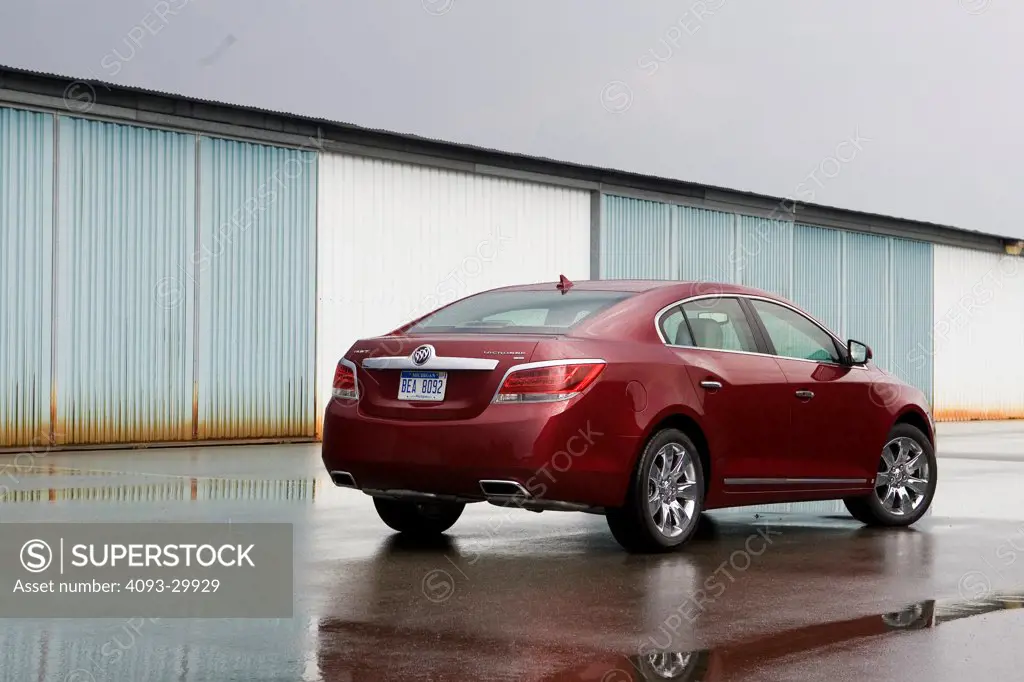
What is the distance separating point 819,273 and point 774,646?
25.3 meters

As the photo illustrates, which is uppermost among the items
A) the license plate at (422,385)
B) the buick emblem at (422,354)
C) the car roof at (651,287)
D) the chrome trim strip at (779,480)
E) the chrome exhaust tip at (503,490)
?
the car roof at (651,287)

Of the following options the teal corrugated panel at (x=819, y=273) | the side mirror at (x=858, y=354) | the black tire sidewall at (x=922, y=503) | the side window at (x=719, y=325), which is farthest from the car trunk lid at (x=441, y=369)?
the teal corrugated panel at (x=819, y=273)

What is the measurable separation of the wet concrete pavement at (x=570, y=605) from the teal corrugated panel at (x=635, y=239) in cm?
1401

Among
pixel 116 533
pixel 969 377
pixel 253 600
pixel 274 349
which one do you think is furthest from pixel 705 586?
pixel 969 377

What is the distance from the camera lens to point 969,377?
34500mm

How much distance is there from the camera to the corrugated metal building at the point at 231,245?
678 inches

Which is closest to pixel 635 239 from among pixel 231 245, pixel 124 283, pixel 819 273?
pixel 819 273

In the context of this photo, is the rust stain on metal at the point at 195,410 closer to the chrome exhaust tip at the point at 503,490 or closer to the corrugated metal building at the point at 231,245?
the corrugated metal building at the point at 231,245

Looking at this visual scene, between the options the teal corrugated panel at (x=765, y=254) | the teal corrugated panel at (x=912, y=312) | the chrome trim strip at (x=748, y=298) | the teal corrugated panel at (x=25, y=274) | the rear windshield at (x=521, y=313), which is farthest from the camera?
the teal corrugated panel at (x=912, y=312)

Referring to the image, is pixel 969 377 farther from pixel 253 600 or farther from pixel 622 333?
pixel 253 600

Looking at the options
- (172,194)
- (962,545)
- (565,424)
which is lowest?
(962,545)

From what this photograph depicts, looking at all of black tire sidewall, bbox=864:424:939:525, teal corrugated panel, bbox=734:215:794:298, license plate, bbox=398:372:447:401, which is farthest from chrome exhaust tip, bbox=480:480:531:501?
teal corrugated panel, bbox=734:215:794:298

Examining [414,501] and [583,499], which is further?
[414,501]

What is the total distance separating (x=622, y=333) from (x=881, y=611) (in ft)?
7.98
